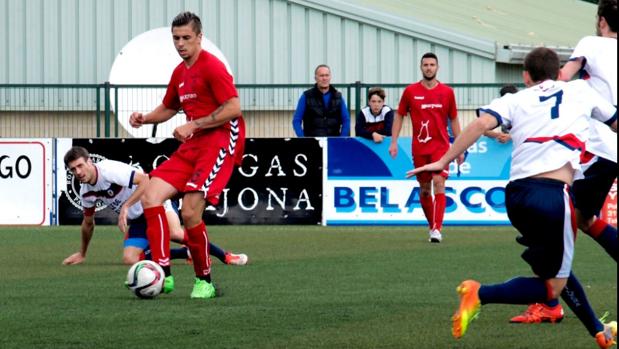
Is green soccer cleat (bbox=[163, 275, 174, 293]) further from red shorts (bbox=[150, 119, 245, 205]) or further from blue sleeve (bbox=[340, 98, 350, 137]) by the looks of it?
blue sleeve (bbox=[340, 98, 350, 137])

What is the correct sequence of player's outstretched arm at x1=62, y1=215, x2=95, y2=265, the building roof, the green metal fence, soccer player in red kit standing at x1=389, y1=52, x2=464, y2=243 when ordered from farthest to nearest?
the building roof
the green metal fence
soccer player in red kit standing at x1=389, y1=52, x2=464, y2=243
player's outstretched arm at x1=62, y1=215, x2=95, y2=265

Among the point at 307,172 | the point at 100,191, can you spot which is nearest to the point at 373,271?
the point at 100,191

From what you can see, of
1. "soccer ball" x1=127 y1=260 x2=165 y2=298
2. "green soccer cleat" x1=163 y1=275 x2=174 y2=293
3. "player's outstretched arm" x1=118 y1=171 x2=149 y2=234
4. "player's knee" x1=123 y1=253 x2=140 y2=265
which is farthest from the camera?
"player's knee" x1=123 y1=253 x2=140 y2=265

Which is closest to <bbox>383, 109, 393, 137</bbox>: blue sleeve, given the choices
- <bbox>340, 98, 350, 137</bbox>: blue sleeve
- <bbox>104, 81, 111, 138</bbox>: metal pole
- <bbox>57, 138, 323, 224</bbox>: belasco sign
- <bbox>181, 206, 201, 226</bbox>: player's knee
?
<bbox>340, 98, 350, 137</bbox>: blue sleeve

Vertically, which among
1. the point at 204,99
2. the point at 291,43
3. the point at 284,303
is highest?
the point at 291,43

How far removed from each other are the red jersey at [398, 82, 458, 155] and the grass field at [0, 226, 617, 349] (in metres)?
1.18

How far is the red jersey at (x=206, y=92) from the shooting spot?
1055 centimetres

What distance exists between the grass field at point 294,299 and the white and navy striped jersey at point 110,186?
25.0 inches

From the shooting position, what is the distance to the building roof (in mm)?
28469

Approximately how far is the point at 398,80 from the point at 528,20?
12075 millimetres

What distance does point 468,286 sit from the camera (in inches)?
309

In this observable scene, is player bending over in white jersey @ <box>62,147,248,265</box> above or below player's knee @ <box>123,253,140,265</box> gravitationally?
above

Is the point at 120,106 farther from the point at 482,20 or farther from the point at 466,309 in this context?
the point at 466,309

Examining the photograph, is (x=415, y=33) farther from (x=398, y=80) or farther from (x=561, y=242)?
(x=561, y=242)
